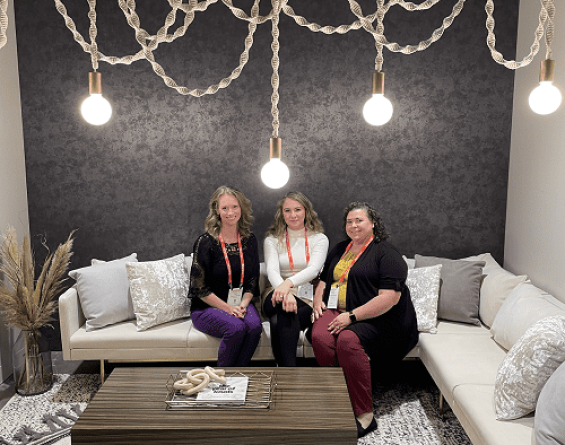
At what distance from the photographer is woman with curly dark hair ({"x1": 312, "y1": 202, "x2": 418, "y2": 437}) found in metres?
2.86

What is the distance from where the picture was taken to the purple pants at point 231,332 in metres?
3.10

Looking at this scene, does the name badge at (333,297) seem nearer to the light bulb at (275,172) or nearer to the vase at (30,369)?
the light bulb at (275,172)

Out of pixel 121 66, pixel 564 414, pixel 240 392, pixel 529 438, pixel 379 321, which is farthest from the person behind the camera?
pixel 121 66

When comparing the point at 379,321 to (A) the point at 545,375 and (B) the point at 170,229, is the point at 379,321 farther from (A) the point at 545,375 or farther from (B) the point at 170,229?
(B) the point at 170,229

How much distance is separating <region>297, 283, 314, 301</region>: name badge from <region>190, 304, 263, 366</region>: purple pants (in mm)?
350

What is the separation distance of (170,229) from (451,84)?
8.25 ft

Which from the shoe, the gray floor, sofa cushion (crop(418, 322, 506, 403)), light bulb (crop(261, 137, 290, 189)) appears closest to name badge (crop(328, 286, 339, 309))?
sofa cushion (crop(418, 322, 506, 403))

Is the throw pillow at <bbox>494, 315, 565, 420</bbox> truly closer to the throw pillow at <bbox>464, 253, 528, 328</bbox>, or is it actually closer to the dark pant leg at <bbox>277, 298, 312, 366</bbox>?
the throw pillow at <bbox>464, 253, 528, 328</bbox>

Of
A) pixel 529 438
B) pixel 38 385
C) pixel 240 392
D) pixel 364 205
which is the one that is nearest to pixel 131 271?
pixel 38 385

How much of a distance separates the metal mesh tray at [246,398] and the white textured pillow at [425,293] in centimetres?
125

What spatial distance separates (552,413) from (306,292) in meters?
1.82

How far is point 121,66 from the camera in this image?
379 centimetres

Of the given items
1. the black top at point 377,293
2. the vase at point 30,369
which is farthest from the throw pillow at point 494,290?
the vase at point 30,369

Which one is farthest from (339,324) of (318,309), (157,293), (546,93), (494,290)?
(546,93)
